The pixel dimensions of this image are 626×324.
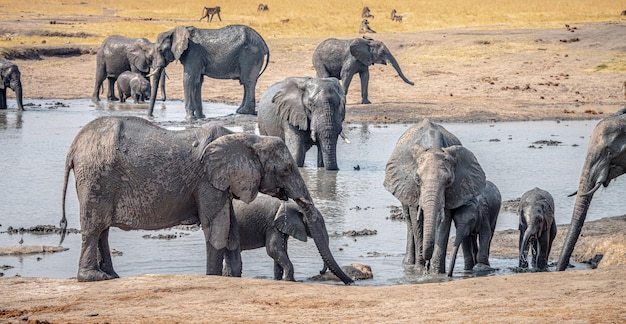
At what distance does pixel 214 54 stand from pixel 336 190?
377 inches

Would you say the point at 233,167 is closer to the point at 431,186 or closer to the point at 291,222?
the point at 291,222

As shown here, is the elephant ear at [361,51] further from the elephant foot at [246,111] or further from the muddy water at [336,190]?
the elephant foot at [246,111]

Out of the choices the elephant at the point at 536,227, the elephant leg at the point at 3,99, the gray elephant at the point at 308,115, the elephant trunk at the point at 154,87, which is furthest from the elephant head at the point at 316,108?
the elephant leg at the point at 3,99

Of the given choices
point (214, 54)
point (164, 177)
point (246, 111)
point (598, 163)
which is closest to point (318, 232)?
point (164, 177)

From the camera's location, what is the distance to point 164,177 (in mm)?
8867

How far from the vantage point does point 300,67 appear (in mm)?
32125

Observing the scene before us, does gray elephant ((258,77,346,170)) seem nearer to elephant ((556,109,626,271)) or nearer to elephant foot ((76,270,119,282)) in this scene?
elephant ((556,109,626,271))

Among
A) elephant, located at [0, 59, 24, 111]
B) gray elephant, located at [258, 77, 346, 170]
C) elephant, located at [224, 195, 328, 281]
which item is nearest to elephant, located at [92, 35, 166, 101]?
elephant, located at [0, 59, 24, 111]

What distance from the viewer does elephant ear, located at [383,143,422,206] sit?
9875 mm

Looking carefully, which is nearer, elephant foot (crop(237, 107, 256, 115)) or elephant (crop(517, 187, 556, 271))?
elephant (crop(517, 187, 556, 271))

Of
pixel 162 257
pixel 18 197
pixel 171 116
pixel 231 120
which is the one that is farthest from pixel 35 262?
pixel 171 116

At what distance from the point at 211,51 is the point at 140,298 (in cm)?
1653

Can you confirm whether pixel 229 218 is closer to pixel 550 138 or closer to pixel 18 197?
pixel 18 197

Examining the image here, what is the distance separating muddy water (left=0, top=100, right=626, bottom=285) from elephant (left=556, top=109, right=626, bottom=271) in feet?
3.14
